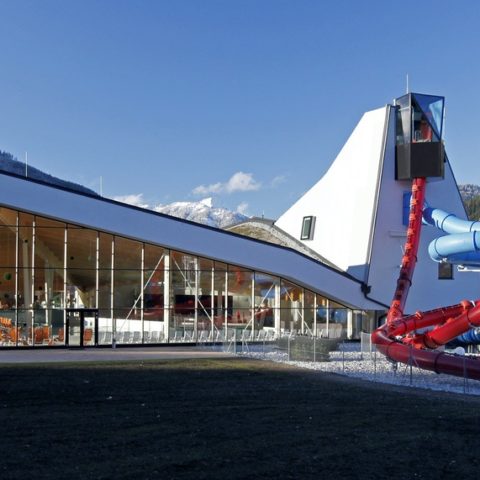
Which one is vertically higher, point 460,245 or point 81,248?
point 81,248

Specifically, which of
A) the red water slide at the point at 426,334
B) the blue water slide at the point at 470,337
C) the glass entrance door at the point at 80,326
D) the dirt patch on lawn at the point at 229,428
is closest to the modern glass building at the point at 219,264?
the glass entrance door at the point at 80,326

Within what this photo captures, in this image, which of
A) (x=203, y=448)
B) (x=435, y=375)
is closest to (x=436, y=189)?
(x=435, y=375)

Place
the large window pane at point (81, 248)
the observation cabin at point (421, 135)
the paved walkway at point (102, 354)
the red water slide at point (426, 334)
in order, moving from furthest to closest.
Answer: the observation cabin at point (421, 135)
the large window pane at point (81, 248)
the paved walkway at point (102, 354)
the red water slide at point (426, 334)

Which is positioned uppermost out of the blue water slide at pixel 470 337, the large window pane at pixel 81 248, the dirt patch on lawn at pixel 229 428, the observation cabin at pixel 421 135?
the observation cabin at pixel 421 135

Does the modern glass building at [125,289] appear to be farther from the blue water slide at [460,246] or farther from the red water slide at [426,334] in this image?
the blue water slide at [460,246]

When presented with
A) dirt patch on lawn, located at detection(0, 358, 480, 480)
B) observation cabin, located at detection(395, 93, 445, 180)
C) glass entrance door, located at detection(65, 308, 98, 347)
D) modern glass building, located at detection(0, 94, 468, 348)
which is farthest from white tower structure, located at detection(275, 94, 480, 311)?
dirt patch on lawn, located at detection(0, 358, 480, 480)

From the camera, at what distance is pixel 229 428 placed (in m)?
13.4

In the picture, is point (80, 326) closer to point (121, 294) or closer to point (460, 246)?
point (121, 294)

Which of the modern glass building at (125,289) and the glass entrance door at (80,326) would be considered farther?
the glass entrance door at (80,326)

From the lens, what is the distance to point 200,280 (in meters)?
34.4

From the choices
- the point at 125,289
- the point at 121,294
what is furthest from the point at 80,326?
the point at 125,289

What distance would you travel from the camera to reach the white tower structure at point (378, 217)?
1522 inches

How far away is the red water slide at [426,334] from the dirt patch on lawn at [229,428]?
2.51 meters

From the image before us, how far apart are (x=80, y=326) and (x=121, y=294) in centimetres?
226
